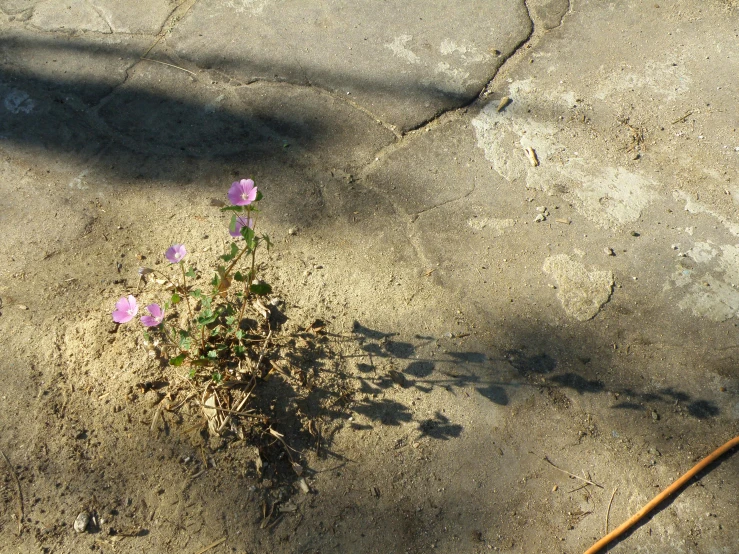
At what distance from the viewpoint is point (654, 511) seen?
78.0 inches

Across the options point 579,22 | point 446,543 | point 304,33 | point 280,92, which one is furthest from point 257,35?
point 446,543

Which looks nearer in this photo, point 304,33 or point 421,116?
point 421,116

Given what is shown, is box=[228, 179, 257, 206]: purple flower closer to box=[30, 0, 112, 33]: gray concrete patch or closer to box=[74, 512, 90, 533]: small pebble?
box=[74, 512, 90, 533]: small pebble

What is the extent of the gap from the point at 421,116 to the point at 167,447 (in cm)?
190

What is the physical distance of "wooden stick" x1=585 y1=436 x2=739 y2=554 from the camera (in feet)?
6.27

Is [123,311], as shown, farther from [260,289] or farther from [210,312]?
[260,289]

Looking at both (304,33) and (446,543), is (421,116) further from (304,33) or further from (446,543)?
(446,543)

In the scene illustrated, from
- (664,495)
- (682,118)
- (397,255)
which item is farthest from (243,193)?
(682,118)

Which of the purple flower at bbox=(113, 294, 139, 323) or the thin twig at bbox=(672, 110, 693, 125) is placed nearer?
the purple flower at bbox=(113, 294, 139, 323)

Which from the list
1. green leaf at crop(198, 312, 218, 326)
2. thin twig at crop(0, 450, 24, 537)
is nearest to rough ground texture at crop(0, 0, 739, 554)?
thin twig at crop(0, 450, 24, 537)

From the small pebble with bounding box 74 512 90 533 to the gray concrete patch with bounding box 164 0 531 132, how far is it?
2073 mm

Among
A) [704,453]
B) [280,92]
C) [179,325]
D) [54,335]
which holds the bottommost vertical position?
[54,335]

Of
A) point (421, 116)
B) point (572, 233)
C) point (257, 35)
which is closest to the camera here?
point (572, 233)

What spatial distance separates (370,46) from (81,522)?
260 centimetres
